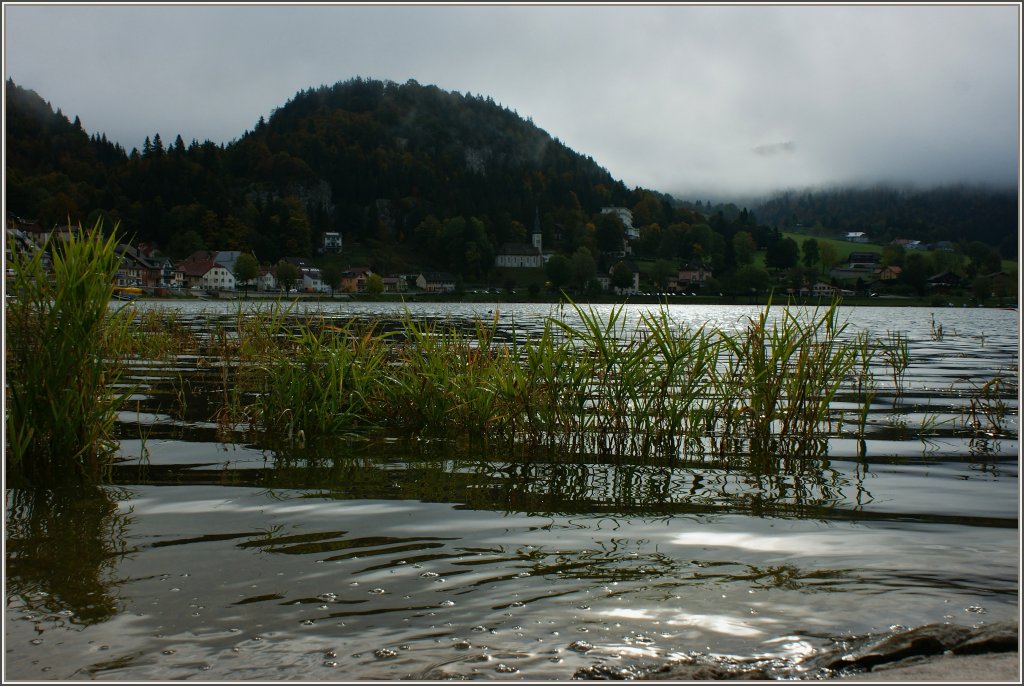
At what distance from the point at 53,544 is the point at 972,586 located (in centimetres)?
615

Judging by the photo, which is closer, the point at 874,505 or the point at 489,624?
the point at 489,624

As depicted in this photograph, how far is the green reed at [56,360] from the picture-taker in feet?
20.5

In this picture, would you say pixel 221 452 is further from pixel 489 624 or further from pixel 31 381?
pixel 489 624

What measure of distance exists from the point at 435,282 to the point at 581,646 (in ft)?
591

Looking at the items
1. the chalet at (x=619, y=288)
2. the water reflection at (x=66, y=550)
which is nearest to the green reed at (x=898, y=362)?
the water reflection at (x=66, y=550)

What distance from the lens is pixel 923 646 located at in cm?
324

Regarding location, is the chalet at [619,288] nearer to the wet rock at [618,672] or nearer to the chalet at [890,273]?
the chalet at [890,273]

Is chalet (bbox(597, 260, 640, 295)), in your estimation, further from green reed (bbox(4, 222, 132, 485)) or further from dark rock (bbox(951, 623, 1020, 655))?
dark rock (bbox(951, 623, 1020, 655))

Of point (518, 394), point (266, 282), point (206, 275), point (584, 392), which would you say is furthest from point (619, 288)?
point (518, 394)

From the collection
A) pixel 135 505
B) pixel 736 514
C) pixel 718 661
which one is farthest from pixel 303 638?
pixel 736 514

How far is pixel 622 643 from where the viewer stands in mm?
3570

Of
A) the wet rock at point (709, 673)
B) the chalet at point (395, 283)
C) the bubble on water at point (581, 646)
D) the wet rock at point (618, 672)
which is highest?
the chalet at point (395, 283)

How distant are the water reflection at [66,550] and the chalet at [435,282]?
166 meters

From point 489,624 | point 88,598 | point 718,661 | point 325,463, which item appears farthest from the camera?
point 325,463
